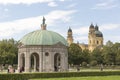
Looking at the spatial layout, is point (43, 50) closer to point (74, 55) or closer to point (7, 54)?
point (7, 54)

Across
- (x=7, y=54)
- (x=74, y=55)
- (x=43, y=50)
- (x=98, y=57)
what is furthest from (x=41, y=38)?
(x=98, y=57)

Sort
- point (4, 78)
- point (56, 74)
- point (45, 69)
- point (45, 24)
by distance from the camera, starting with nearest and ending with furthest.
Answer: point (4, 78) < point (56, 74) < point (45, 69) < point (45, 24)

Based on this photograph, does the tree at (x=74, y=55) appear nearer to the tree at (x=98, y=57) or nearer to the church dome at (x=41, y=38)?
the tree at (x=98, y=57)

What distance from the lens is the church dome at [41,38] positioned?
67.8 metres

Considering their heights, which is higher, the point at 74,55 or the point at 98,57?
the point at 98,57

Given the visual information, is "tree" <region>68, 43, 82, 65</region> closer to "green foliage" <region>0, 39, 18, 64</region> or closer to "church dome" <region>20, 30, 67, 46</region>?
"green foliage" <region>0, 39, 18, 64</region>

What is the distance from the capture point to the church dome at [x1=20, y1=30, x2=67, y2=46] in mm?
67750

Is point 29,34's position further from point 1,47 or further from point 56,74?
point 1,47

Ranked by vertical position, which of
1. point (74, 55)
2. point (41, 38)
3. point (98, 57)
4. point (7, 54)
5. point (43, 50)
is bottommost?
point (43, 50)

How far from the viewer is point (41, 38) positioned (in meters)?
68.2

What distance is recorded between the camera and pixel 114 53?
458 ft

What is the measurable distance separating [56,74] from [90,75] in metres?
6.50

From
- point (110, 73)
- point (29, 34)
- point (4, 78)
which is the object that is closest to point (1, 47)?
point (29, 34)

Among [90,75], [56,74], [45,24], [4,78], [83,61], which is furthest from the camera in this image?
[83,61]
